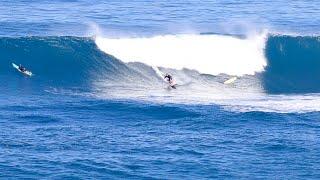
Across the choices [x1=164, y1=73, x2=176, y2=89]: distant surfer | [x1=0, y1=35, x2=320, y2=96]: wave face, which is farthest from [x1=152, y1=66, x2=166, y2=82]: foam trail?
[x1=164, y1=73, x2=176, y2=89]: distant surfer

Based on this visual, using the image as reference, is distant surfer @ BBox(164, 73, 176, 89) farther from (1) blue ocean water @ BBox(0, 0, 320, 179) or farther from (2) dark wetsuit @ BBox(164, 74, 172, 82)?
(1) blue ocean water @ BBox(0, 0, 320, 179)

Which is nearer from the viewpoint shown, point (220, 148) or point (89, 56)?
point (220, 148)

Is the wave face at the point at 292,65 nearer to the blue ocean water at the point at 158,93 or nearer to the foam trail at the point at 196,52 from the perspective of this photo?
the blue ocean water at the point at 158,93

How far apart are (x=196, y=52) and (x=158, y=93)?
9839 mm

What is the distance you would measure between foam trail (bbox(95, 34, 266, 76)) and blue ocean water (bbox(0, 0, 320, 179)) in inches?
3.3

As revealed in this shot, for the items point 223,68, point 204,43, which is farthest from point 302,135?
A: point 204,43

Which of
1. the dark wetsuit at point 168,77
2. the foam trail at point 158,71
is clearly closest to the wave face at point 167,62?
the foam trail at point 158,71

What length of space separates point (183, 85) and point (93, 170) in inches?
596

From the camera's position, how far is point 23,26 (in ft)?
192

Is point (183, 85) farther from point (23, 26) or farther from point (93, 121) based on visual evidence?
point (23, 26)

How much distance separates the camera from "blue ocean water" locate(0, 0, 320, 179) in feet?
106

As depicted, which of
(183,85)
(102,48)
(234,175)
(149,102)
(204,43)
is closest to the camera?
(234,175)

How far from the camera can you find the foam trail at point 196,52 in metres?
49.8

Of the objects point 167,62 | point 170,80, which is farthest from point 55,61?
point 170,80
